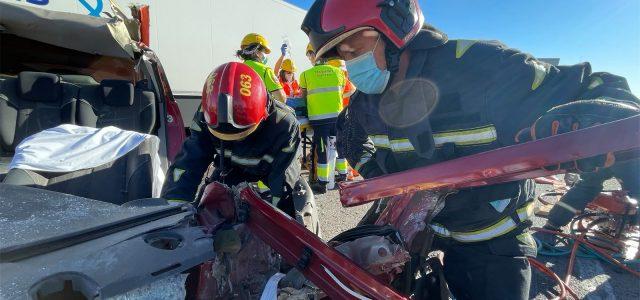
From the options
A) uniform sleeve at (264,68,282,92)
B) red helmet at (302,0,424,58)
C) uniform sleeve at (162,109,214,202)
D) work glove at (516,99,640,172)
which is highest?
red helmet at (302,0,424,58)

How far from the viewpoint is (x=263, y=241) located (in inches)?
46.5

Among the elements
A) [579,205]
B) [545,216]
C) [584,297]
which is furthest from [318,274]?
[545,216]

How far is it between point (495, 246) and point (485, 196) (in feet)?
0.77

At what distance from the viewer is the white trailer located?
18.2ft

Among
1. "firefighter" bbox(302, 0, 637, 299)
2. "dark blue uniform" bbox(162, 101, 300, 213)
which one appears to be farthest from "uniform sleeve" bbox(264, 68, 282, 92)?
"firefighter" bbox(302, 0, 637, 299)

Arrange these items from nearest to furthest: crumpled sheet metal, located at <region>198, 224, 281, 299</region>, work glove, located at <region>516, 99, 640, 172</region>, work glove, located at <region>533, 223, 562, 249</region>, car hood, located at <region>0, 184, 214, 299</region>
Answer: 1. car hood, located at <region>0, 184, 214, 299</region>
2. work glove, located at <region>516, 99, 640, 172</region>
3. crumpled sheet metal, located at <region>198, 224, 281, 299</region>
4. work glove, located at <region>533, 223, 562, 249</region>

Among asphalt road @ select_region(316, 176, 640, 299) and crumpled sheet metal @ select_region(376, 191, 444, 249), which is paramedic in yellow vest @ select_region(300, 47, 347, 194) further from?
crumpled sheet metal @ select_region(376, 191, 444, 249)

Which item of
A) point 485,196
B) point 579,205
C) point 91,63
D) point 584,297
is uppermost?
point 91,63

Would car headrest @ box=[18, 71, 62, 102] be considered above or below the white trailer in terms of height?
below

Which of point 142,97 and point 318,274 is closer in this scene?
point 318,274

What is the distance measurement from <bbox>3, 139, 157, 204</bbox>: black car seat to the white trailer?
3085 millimetres

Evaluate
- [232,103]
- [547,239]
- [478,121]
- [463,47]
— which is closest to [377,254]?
[478,121]

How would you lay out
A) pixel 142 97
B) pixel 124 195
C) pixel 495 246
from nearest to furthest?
pixel 495 246, pixel 124 195, pixel 142 97

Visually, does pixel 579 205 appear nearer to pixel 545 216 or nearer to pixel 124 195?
pixel 545 216
